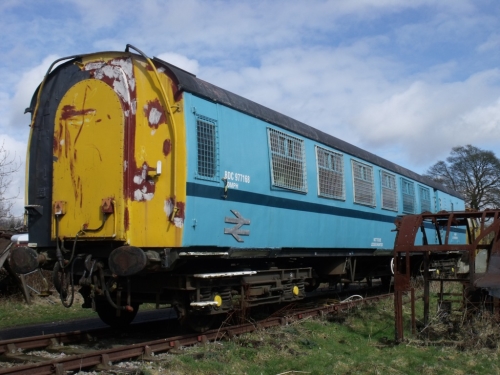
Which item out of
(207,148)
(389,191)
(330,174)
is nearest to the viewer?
(207,148)

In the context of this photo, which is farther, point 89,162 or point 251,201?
point 251,201

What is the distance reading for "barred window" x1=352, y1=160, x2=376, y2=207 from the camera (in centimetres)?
1242

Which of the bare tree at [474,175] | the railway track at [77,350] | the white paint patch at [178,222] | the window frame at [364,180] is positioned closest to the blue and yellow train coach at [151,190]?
the white paint patch at [178,222]

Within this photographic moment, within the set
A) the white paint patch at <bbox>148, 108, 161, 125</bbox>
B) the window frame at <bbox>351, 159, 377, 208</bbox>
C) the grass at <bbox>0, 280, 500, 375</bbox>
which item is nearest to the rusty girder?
the grass at <bbox>0, 280, 500, 375</bbox>

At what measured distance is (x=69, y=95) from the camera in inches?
320

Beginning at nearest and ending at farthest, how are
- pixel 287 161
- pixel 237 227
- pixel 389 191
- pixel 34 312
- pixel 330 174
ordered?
1. pixel 237 227
2. pixel 287 161
3. pixel 330 174
4. pixel 34 312
5. pixel 389 191

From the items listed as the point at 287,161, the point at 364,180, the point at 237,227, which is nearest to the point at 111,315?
the point at 237,227

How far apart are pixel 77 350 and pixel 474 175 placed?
38.3 m

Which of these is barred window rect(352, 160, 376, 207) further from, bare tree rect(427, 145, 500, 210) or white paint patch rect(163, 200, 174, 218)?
bare tree rect(427, 145, 500, 210)

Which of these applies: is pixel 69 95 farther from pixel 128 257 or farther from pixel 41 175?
pixel 128 257

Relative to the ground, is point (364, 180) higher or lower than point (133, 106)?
lower

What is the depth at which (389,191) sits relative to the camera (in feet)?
47.4

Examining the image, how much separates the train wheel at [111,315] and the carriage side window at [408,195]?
28.7 feet

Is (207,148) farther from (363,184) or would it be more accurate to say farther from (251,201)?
(363,184)
